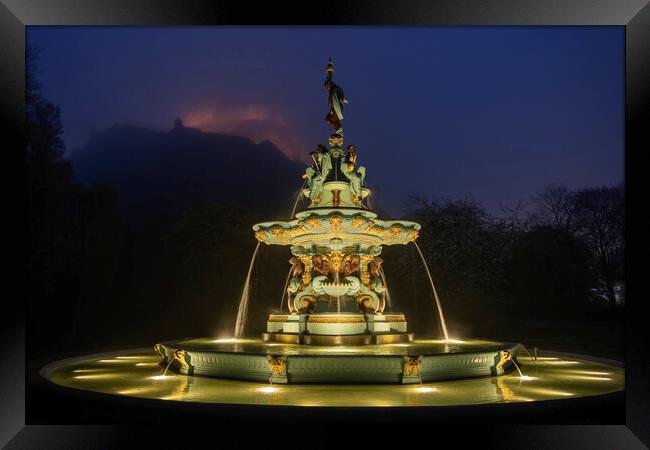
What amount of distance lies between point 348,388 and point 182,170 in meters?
25.2

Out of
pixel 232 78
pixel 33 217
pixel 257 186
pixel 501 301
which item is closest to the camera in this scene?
pixel 33 217

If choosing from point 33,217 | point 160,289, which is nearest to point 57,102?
point 33,217

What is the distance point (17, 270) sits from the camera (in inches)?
223

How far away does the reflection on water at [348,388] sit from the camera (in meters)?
5.86

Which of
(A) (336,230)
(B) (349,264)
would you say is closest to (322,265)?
(B) (349,264)

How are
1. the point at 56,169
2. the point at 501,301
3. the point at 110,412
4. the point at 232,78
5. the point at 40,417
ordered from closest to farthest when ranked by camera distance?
1. the point at 110,412
2. the point at 40,417
3. the point at 56,169
4. the point at 501,301
5. the point at 232,78

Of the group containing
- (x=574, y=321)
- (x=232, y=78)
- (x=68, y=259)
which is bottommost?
(x=574, y=321)

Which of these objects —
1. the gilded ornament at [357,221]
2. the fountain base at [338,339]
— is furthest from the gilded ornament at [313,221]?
the fountain base at [338,339]

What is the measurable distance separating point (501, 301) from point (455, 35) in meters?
15.6

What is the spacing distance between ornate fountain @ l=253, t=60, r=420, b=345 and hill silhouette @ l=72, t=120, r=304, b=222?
16556 mm

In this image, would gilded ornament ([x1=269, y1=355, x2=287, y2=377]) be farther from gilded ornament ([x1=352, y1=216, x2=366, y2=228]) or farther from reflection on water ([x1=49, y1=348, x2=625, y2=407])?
gilded ornament ([x1=352, y1=216, x2=366, y2=228])

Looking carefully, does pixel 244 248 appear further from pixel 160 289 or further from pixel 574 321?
pixel 574 321

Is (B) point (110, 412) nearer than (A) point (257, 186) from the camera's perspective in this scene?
Yes

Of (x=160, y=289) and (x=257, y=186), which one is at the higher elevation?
(x=257, y=186)
